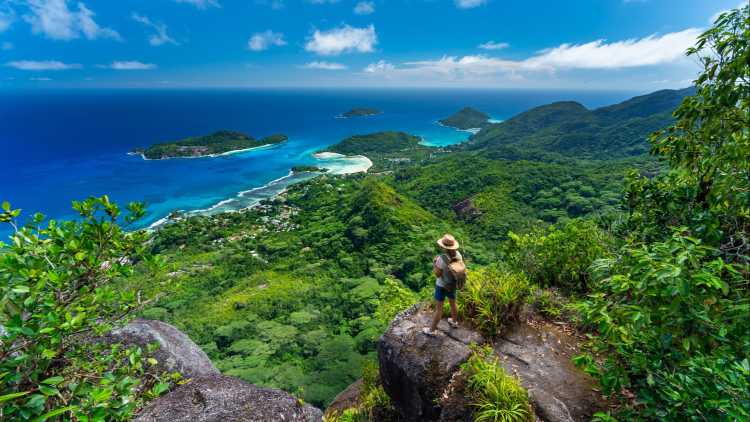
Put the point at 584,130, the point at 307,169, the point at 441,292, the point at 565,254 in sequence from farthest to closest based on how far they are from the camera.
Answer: the point at 584,130 → the point at 307,169 → the point at 565,254 → the point at 441,292

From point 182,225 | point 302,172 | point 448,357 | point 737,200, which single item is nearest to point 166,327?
point 448,357

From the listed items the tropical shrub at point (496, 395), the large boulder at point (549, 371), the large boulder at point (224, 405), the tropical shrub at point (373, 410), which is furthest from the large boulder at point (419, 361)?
the large boulder at point (224, 405)

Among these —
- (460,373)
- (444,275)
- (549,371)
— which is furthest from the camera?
(444,275)

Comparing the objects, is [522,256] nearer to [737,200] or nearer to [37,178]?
[737,200]

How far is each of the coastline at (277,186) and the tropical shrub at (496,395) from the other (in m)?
63.3

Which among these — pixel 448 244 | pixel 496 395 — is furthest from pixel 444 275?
pixel 496 395

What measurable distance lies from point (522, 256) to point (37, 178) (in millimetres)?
144071

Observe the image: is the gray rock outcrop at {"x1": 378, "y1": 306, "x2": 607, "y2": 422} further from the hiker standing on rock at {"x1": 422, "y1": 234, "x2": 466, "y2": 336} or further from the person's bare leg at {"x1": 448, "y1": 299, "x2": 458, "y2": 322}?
the hiker standing on rock at {"x1": 422, "y1": 234, "x2": 466, "y2": 336}

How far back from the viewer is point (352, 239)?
60.1m

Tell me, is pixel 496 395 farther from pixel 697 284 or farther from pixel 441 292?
pixel 697 284

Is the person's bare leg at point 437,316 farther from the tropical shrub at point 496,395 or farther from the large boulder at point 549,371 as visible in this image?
the large boulder at point 549,371

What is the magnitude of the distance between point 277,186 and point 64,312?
98666 millimetres

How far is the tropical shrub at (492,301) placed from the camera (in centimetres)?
721

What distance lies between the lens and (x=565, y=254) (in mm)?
8664
